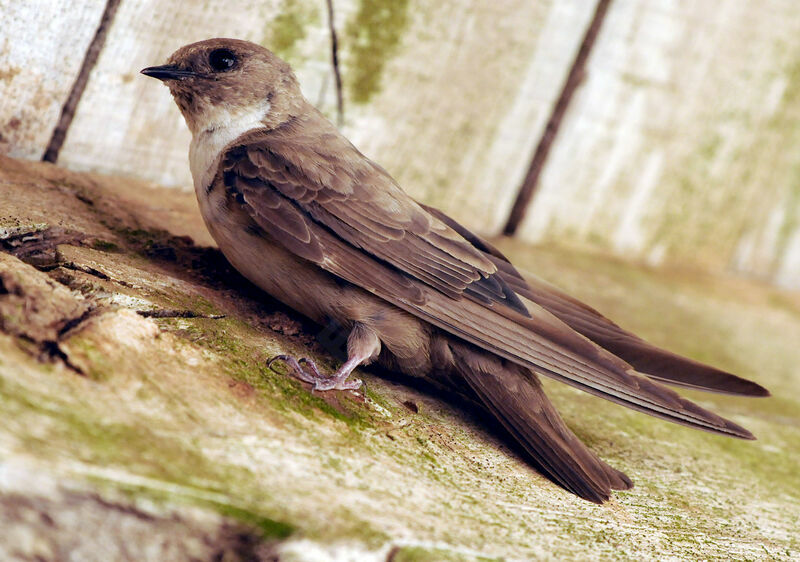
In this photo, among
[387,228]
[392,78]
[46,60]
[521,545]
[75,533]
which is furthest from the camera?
[392,78]

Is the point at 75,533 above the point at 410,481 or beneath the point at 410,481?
beneath

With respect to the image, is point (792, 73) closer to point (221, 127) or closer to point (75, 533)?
point (221, 127)

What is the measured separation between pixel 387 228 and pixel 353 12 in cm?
153

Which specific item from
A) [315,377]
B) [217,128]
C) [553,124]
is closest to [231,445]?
[315,377]

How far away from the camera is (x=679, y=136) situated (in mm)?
5348

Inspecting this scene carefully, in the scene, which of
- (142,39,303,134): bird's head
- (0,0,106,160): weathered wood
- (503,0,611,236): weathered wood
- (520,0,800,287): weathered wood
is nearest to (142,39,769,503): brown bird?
(142,39,303,134): bird's head

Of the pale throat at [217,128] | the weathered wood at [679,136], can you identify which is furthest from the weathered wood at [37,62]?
the weathered wood at [679,136]

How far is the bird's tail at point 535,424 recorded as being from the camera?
2762 millimetres

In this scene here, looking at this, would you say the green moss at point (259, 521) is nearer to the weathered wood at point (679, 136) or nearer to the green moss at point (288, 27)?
the green moss at point (288, 27)

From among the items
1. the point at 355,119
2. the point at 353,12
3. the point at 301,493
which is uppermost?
the point at 353,12

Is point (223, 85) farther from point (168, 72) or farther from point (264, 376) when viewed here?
point (264, 376)

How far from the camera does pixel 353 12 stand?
413cm

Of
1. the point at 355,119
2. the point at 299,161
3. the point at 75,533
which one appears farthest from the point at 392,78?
the point at 75,533

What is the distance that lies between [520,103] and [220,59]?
1.95m
